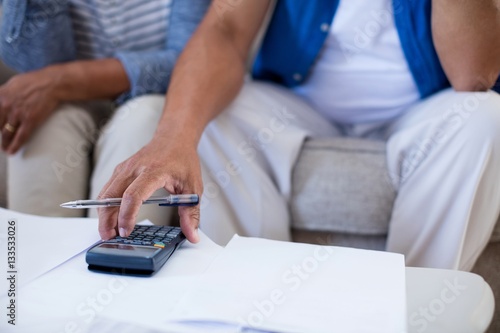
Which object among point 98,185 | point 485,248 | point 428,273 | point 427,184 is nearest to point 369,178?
point 427,184

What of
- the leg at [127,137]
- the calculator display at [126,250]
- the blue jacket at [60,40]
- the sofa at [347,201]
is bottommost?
the sofa at [347,201]

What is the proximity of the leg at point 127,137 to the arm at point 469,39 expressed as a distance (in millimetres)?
495

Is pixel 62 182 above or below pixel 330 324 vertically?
below

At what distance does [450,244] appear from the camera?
0.86 meters

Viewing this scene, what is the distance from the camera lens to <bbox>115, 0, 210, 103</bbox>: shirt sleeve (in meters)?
1.11

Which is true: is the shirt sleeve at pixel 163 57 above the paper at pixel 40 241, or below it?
above

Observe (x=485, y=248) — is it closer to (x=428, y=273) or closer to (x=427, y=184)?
(x=427, y=184)

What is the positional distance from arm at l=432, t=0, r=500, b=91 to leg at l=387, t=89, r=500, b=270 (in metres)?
0.04

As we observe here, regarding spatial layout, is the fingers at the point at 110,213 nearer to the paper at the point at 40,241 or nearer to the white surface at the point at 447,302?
A: the paper at the point at 40,241

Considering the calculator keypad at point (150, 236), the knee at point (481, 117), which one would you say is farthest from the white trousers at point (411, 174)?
the calculator keypad at point (150, 236)

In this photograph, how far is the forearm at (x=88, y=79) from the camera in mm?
1080

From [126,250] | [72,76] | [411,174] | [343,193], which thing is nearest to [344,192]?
[343,193]

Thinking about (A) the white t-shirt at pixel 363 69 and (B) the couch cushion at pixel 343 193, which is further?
(A) the white t-shirt at pixel 363 69

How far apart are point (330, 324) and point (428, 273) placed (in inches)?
6.5
